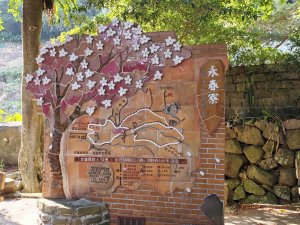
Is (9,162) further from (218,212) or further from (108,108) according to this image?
(218,212)

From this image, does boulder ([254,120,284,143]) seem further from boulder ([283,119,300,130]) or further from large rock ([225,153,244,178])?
large rock ([225,153,244,178])

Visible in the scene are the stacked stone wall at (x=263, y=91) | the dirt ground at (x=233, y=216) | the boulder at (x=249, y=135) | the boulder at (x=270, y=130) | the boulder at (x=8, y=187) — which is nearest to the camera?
the dirt ground at (x=233, y=216)

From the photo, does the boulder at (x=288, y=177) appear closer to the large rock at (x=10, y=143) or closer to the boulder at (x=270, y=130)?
the boulder at (x=270, y=130)

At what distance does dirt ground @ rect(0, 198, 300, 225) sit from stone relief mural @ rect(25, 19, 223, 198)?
1.12m

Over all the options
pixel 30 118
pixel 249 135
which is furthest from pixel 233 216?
pixel 30 118

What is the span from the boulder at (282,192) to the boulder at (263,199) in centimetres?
12

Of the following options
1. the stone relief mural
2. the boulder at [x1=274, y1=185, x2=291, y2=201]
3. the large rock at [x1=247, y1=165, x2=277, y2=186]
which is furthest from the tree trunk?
the boulder at [x1=274, y1=185, x2=291, y2=201]

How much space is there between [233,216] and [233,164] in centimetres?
180

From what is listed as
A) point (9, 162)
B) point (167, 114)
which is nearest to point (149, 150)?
point (167, 114)

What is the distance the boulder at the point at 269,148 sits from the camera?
7582mm

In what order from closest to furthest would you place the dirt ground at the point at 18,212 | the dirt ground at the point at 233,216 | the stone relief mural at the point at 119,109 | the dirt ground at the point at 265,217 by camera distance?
1. the stone relief mural at the point at 119,109
2. the dirt ground at the point at 18,212
3. the dirt ground at the point at 233,216
4. the dirt ground at the point at 265,217

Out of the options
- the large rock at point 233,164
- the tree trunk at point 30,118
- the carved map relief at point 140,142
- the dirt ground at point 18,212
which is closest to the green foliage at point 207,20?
the tree trunk at point 30,118

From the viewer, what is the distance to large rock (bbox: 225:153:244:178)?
802 cm

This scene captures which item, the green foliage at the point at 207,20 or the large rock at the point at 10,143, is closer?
the green foliage at the point at 207,20
